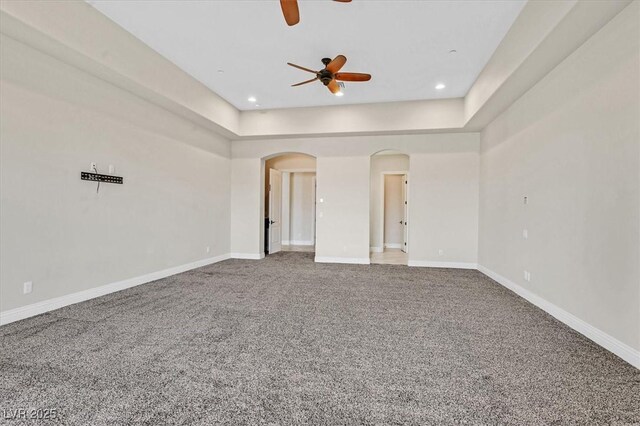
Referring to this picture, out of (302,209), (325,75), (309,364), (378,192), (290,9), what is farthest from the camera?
(302,209)

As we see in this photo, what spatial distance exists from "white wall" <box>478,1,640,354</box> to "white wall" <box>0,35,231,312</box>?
5728mm

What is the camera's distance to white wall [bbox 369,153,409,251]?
28.6 feet

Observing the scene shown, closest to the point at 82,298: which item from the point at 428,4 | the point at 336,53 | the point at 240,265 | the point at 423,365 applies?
the point at 240,265

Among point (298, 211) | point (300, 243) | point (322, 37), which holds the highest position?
point (322, 37)

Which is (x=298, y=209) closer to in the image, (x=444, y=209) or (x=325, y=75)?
(x=444, y=209)

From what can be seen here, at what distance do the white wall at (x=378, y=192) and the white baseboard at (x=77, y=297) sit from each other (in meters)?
5.59

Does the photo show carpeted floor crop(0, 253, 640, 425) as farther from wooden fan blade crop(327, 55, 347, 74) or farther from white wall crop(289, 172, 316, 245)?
white wall crop(289, 172, 316, 245)

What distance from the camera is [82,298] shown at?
3602 millimetres

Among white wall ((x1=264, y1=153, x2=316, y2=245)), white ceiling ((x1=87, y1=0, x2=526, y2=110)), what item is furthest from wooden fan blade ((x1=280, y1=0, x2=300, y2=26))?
white wall ((x1=264, y1=153, x2=316, y2=245))

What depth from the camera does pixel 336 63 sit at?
147 inches

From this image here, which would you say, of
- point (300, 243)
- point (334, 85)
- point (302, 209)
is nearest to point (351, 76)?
point (334, 85)

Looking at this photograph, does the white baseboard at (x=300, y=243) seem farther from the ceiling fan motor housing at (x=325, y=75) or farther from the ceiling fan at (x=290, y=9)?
the ceiling fan at (x=290, y=9)

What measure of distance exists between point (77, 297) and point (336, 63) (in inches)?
176

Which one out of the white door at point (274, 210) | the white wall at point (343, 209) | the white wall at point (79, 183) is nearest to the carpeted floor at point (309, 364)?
the white wall at point (79, 183)
